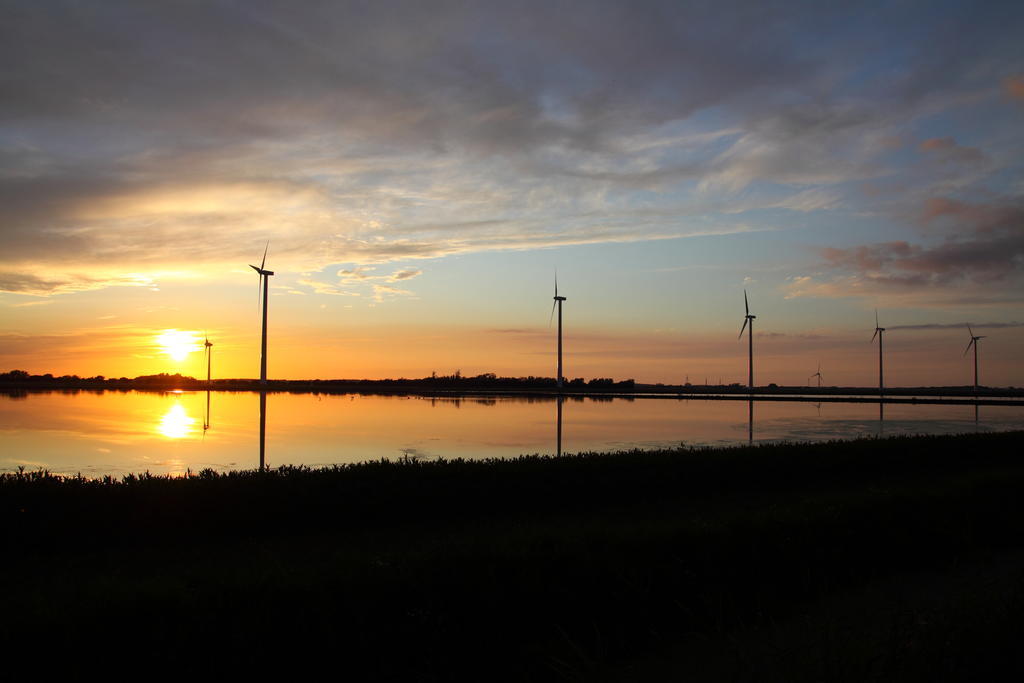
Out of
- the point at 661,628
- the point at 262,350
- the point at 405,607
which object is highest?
the point at 262,350

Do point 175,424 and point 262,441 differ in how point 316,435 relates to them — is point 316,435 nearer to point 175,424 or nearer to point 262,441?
point 262,441

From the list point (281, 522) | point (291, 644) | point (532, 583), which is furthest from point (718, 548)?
point (281, 522)

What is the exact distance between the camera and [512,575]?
861cm

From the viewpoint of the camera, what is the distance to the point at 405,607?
7.78 meters

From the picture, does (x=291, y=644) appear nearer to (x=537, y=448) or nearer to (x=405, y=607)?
(x=405, y=607)

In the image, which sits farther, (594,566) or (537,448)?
(537,448)

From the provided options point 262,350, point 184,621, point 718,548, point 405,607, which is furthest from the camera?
point 262,350

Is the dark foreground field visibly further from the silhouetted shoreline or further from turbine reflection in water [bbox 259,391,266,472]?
the silhouetted shoreline

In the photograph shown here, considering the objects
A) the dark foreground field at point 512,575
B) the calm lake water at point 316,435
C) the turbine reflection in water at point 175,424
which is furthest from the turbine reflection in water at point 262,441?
the turbine reflection in water at point 175,424

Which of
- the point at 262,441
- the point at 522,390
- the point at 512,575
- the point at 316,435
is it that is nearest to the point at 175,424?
the point at 316,435

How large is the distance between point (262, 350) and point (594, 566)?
265 ft

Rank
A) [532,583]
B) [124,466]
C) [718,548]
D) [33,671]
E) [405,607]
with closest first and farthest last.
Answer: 1. [33,671]
2. [405,607]
3. [532,583]
4. [718,548]
5. [124,466]

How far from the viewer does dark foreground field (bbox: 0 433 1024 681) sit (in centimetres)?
687

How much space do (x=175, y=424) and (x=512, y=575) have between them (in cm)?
3396
